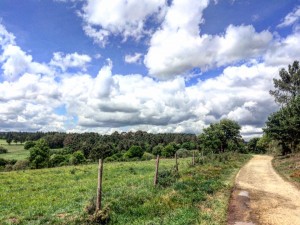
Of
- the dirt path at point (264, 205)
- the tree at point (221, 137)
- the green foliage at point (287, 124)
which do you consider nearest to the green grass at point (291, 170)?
the dirt path at point (264, 205)

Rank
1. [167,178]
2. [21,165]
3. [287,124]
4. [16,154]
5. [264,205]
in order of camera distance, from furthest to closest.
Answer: [16,154] < [21,165] < [287,124] < [167,178] < [264,205]

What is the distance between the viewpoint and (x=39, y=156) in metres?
80.0

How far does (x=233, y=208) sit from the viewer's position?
16281 mm

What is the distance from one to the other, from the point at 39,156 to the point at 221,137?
51.6m

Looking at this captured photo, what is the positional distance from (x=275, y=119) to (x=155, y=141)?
107m

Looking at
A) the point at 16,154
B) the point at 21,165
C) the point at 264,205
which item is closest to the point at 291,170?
the point at 264,205

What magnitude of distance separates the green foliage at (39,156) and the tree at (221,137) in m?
42.2

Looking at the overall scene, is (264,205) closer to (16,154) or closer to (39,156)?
(39,156)

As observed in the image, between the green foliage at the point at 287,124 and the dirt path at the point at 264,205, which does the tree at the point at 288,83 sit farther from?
the dirt path at the point at 264,205

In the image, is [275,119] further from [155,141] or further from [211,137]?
[155,141]

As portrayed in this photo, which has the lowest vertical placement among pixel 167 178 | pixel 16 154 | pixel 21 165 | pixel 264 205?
pixel 21 165

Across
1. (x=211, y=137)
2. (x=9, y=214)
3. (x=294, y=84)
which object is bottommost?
(x=9, y=214)

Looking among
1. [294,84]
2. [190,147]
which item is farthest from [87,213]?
[190,147]

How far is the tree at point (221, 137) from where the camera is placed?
85325mm
